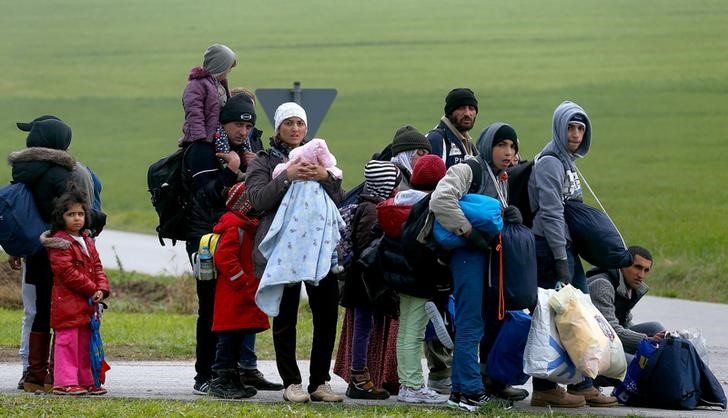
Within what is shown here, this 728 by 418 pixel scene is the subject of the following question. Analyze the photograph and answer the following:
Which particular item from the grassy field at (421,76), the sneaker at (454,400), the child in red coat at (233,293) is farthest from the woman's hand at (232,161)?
the grassy field at (421,76)

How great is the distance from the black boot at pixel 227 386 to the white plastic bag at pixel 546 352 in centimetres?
177

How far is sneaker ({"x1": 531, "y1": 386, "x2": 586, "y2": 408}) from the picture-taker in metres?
9.00

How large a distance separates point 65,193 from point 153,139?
40.3 meters

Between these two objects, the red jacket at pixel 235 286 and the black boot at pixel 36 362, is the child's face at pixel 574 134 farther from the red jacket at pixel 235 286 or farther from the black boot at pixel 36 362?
A: the black boot at pixel 36 362

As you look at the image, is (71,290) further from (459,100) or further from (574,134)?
(574,134)

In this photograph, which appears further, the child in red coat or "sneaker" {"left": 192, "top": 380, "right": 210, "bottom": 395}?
"sneaker" {"left": 192, "top": 380, "right": 210, "bottom": 395}

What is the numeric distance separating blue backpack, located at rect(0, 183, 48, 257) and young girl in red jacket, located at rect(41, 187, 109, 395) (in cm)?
14

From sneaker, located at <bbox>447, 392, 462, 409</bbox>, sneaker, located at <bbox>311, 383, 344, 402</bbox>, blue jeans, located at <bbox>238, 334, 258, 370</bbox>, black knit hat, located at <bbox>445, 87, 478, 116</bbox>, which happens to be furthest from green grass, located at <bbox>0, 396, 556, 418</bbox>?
black knit hat, located at <bbox>445, 87, 478, 116</bbox>

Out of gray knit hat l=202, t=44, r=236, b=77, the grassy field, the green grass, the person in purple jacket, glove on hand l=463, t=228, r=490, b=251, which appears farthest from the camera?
the grassy field

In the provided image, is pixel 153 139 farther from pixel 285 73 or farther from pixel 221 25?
pixel 221 25

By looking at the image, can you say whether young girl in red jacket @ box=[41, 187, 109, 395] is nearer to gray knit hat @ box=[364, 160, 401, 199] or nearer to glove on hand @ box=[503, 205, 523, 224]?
gray knit hat @ box=[364, 160, 401, 199]

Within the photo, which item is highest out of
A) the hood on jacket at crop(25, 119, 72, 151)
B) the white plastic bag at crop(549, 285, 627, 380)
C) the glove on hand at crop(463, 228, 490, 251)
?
the hood on jacket at crop(25, 119, 72, 151)

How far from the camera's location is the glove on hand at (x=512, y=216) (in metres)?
8.68

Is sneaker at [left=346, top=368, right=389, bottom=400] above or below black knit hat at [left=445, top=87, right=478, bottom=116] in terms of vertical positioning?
below
